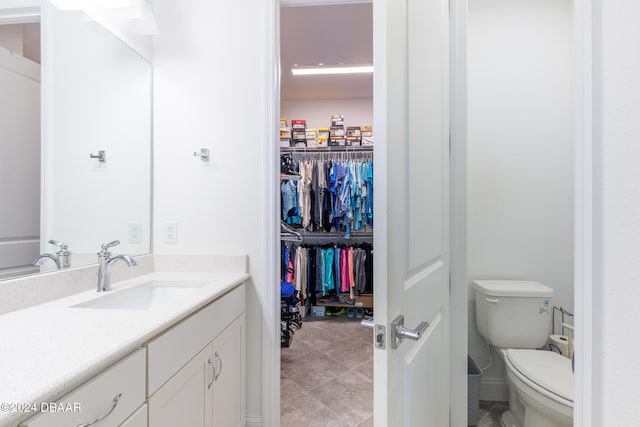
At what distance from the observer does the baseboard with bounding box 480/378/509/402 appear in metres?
1.72

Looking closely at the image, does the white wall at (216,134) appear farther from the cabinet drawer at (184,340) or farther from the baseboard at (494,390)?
the baseboard at (494,390)

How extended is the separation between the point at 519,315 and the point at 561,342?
0.25 m

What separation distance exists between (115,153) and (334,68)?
2584 millimetres

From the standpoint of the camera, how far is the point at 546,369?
1.29 m

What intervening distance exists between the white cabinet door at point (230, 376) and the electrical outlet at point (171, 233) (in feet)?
1.93

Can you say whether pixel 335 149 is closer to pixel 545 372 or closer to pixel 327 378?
pixel 327 378

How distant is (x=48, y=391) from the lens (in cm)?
49

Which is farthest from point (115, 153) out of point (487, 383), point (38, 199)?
point (487, 383)

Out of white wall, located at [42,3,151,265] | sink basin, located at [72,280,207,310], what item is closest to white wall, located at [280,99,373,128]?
white wall, located at [42,3,151,265]

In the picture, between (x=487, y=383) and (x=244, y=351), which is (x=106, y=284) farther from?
(x=487, y=383)

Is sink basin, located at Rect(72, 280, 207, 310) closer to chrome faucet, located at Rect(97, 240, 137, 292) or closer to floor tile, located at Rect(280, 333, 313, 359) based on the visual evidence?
chrome faucet, located at Rect(97, 240, 137, 292)

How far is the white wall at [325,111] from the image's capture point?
4008 millimetres

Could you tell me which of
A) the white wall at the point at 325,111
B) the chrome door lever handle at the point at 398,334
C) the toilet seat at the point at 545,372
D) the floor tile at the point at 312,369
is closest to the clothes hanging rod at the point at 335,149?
the white wall at the point at 325,111

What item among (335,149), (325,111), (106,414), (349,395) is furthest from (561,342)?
(325,111)
